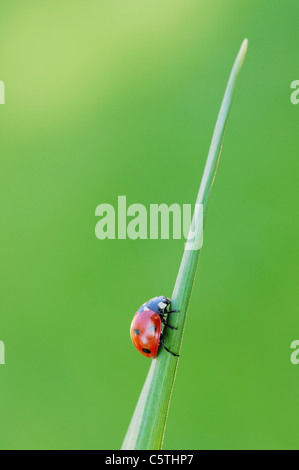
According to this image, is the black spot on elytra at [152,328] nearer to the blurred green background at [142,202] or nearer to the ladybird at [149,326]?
the ladybird at [149,326]

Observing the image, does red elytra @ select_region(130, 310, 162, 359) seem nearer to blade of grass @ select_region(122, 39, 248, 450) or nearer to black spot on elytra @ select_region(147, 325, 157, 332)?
black spot on elytra @ select_region(147, 325, 157, 332)

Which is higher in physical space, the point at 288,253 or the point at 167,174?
the point at 167,174

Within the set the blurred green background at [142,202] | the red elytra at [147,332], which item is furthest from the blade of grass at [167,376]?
the blurred green background at [142,202]

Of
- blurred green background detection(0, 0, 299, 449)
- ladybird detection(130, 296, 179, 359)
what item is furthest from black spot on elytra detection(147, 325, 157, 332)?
blurred green background detection(0, 0, 299, 449)

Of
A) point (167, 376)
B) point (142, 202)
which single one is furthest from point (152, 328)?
point (142, 202)

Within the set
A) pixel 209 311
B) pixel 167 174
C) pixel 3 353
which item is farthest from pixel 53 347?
pixel 167 174

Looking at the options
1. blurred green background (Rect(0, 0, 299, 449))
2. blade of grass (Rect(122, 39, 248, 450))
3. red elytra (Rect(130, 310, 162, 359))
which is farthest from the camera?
blurred green background (Rect(0, 0, 299, 449))

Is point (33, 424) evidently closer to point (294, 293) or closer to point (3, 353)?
point (3, 353)
